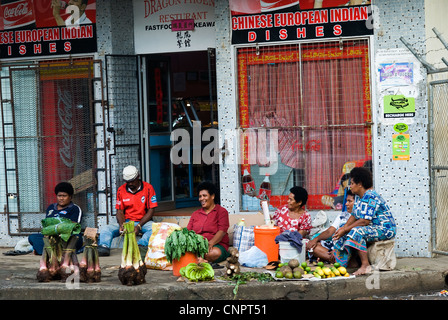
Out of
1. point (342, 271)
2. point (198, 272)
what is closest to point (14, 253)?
point (198, 272)

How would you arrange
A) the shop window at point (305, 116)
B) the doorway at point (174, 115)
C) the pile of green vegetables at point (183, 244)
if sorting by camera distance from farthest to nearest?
the doorway at point (174, 115), the shop window at point (305, 116), the pile of green vegetables at point (183, 244)

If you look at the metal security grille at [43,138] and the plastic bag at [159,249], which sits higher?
the metal security grille at [43,138]

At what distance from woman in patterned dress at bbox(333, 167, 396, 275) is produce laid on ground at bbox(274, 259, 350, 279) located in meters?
0.21

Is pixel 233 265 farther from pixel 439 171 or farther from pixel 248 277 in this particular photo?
pixel 439 171

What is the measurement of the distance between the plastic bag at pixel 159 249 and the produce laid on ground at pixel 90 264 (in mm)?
828

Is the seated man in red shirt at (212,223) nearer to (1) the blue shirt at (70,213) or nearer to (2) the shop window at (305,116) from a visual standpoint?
(2) the shop window at (305,116)

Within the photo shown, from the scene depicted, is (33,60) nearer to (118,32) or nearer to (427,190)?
(118,32)

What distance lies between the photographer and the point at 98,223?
10328mm

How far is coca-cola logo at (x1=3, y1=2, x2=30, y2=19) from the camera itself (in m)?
10.6

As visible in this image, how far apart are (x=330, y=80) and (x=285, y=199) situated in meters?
1.73

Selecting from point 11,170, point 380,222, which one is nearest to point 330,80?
point 380,222

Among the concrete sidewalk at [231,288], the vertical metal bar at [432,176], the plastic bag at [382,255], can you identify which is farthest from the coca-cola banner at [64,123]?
the vertical metal bar at [432,176]

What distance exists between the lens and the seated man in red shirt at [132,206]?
31.5ft

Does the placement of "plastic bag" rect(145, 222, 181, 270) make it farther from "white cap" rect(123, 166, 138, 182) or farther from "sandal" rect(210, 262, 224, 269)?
"white cap" rect(123, 166, 138, 182)
